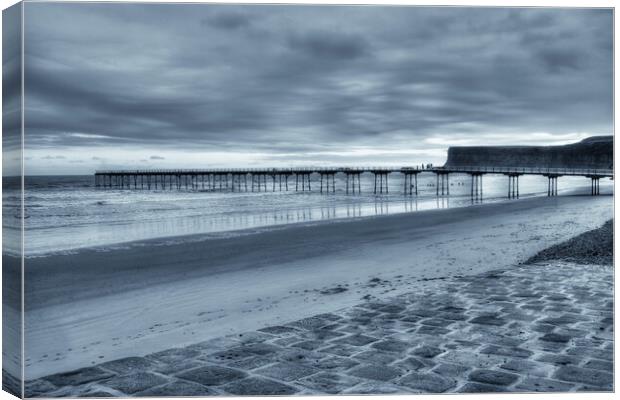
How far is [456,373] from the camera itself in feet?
13.5

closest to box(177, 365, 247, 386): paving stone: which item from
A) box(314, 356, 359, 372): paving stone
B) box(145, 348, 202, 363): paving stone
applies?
box(145, 348, 202, 363): paving stone

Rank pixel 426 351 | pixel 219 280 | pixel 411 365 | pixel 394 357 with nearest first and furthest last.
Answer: pixel 411 365
pixel 394 357
pixel 426 351
pixel 219 280

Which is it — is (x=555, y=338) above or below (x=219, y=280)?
above

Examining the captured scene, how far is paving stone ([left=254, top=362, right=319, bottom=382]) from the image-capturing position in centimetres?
411

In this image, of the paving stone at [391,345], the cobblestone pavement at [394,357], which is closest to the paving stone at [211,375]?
the cobblestone pavement at [394,357]

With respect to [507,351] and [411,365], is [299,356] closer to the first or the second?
[411,365]

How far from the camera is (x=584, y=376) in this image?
407cm

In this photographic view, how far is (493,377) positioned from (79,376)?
10.2ft

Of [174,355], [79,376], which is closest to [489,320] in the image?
[174,355]

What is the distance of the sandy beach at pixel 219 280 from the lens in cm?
562

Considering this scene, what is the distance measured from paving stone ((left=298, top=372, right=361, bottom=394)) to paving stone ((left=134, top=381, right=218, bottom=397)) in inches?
27.0

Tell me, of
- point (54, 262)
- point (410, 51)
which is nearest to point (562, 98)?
point (410, 51)

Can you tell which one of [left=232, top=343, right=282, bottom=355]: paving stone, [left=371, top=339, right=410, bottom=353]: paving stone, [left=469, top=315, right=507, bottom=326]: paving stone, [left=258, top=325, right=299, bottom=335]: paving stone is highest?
[left=469, top=315, right=507, bottom=326]: paving stone

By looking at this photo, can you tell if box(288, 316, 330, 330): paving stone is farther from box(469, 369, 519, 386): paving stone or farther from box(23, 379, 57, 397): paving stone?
box(23, 379, 57, 397): paving stone
